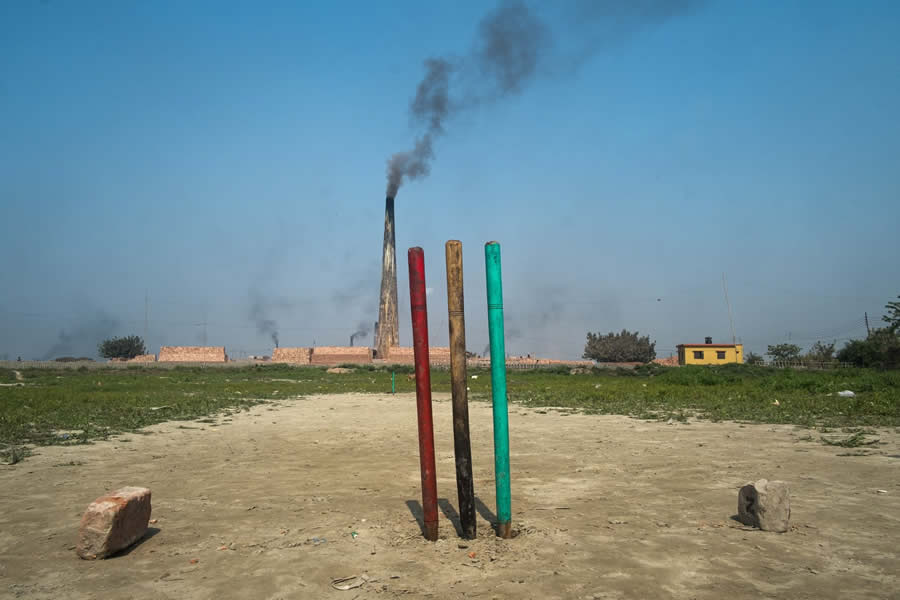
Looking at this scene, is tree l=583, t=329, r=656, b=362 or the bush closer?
the bush

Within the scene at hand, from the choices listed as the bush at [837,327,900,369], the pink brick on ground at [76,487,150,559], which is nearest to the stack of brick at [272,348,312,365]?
the bush at [837,327,900,369]

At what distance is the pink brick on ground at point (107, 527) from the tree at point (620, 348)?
63.2 meters

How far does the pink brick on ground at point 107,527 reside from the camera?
4531mm

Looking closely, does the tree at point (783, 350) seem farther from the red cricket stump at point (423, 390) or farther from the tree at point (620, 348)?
the red cricket stump at point (423, 390)

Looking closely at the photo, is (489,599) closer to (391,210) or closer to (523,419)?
(523,419)

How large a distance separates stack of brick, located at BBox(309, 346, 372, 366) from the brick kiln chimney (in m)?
1.86

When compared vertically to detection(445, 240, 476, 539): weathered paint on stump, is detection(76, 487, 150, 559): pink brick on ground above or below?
below

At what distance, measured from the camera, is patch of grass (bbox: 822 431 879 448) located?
897cm

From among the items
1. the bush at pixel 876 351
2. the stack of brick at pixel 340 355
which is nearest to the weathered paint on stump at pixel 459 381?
the bush at pixel 876 351

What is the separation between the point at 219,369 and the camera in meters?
44.2

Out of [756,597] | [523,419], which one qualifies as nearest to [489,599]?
[756,597]

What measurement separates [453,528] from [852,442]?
277 inches

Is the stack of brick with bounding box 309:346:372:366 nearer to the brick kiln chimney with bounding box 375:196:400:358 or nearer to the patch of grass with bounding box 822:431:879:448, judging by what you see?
the brick kiln chimney with bounding box 375:196:400:358

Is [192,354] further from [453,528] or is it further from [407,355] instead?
[453,528]
